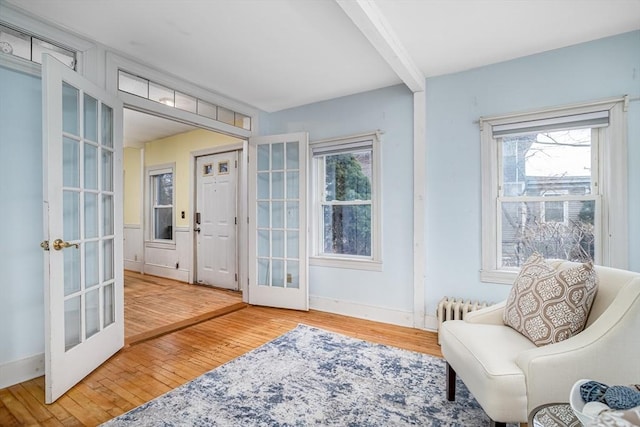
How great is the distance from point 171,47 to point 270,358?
2.60 metres

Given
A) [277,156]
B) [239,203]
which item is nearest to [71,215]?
[277,156]

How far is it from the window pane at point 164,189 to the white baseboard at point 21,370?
3667 millimetres

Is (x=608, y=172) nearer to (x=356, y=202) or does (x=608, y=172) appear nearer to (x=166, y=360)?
(x=356, y=202)

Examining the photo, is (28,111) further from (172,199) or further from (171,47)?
(172,199)

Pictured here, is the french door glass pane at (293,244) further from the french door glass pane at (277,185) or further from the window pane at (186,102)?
the window pane at (186,102)

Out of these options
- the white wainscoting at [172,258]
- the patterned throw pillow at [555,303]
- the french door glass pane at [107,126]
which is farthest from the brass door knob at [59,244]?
the white wainscoting at [172,258]

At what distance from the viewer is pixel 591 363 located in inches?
51.1

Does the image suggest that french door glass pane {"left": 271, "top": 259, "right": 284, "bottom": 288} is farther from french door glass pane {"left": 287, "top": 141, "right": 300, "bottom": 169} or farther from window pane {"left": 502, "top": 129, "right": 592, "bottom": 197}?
window pane {"left": 502, "top": 129, "right": 592, "bottom": 197}

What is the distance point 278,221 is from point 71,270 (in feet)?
7.00

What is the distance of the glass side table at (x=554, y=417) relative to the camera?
3.19 ft

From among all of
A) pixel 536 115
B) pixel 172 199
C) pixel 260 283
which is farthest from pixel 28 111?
pixel 536 115

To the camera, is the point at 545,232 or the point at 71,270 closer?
the point at 71,270

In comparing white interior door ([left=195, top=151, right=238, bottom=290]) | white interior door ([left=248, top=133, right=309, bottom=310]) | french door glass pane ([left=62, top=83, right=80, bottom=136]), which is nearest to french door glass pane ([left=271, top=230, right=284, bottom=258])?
white interior door ([left=248, top=133, right=309, bottom=310])

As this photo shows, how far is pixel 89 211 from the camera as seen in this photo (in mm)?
2256
